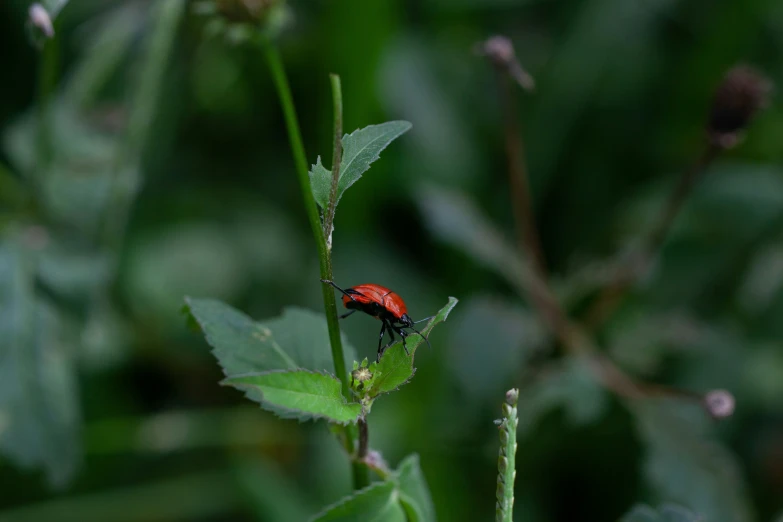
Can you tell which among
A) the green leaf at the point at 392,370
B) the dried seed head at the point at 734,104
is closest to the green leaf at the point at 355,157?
the green leaf at the point at 392,370

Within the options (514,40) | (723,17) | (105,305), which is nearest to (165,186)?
(105,305)

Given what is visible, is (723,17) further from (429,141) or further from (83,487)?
(83,487)

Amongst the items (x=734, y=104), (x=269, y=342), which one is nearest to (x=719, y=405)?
(x=734, y=104)

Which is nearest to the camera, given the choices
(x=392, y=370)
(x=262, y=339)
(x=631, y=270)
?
(x=392, y=370)

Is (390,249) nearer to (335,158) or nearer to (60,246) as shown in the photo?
(60,246)

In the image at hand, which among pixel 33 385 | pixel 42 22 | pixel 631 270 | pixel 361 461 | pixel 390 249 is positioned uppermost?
pixel 42 22

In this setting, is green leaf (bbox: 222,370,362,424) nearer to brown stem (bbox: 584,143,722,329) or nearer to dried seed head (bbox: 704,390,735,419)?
dried seed head (bbox: 704,390,735,419)

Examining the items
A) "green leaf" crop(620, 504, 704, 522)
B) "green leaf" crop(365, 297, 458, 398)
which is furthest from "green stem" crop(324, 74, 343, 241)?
"green leaf" crop(620, 504, 704, 522)
